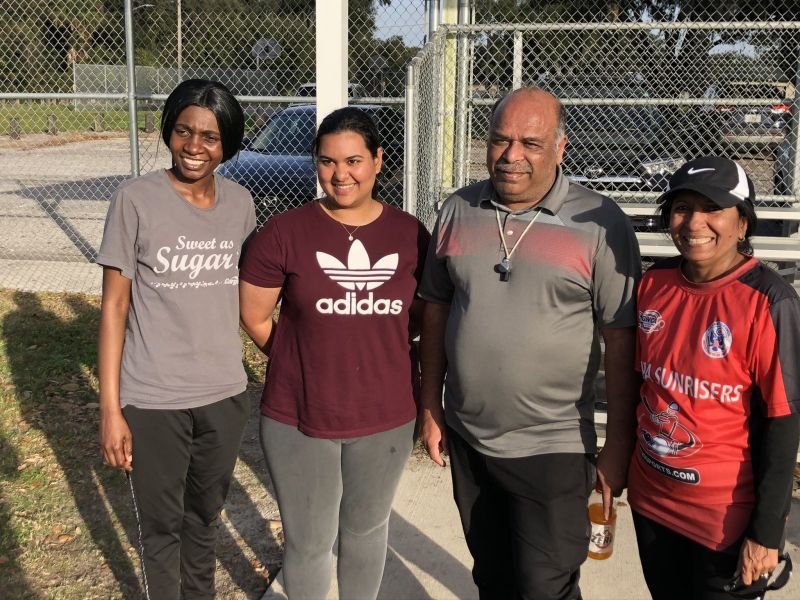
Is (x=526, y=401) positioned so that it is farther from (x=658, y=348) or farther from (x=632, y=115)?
(x=632, y=115)

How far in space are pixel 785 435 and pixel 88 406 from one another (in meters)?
4.58

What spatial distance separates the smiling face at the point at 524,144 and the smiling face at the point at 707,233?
0.40m

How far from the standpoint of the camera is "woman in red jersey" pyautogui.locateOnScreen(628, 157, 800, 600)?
202 centimetres

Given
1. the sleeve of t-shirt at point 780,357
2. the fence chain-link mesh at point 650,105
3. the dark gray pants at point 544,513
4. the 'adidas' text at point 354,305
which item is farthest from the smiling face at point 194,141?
the fence chain-link mesh at point 650,105

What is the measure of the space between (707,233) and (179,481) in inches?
72.6

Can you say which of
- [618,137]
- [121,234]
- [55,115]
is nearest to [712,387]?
[121,234]

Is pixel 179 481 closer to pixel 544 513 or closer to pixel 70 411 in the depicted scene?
pixel 544 513

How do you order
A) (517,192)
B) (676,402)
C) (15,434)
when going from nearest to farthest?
(676,402)
(517,192)
(15,434)

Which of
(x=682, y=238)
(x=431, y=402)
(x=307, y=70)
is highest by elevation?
(x=307, y=70)

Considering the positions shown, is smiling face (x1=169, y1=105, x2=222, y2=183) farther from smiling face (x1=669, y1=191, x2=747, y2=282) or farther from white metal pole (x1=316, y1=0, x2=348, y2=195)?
white metal pole (x1=316, y1=0, x2=348, y2=195)

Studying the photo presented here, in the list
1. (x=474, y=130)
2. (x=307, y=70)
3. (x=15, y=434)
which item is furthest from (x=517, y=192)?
(x=307, y=70)

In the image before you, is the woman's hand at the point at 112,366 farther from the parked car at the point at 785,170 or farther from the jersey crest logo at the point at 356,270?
the parked car at the point at 785,170

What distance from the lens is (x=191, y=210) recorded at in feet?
8.69

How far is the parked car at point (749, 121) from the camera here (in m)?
7.52
